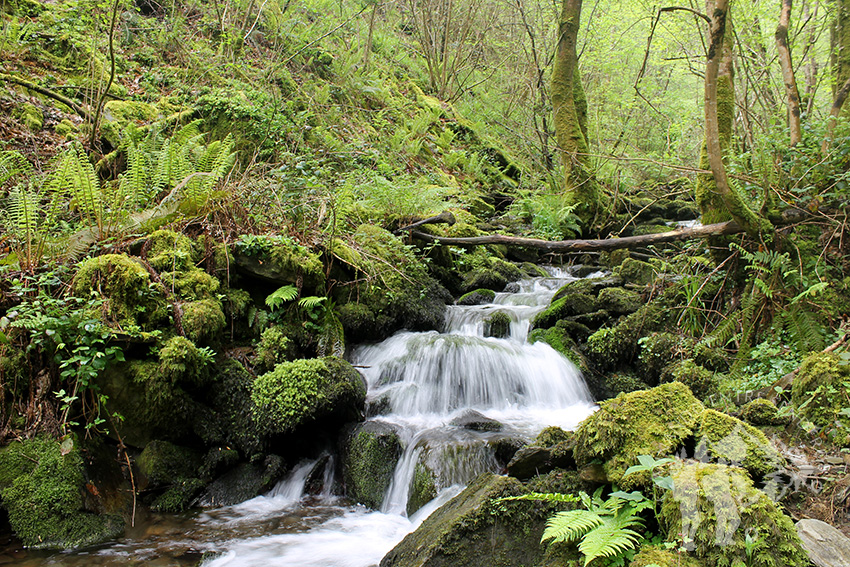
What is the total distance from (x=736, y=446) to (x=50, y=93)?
347 inches

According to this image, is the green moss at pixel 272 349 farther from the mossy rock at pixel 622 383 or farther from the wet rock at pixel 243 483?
the mossy rock at pixel 622 383

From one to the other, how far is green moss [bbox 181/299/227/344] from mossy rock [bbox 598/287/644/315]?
15.9 feet

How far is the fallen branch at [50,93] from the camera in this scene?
6.49 m

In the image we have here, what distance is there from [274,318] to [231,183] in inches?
69.1

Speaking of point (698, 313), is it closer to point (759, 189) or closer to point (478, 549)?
point (759, 189)

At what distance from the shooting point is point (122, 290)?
13.7 feet

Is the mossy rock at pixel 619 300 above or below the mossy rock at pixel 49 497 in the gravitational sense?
above

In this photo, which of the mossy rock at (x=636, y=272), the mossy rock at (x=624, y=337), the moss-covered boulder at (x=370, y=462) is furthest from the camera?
the mossy rock at (x=636, y=272)

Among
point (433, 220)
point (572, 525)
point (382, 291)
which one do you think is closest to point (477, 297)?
point (433, 220)

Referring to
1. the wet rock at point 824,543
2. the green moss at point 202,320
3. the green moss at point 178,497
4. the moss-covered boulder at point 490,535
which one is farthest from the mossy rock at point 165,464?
the wet rock at point 824,543

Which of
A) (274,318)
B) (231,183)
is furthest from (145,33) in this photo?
(274,318)

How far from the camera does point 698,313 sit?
18.0 feet

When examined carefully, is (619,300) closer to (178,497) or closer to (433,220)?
(433,220)

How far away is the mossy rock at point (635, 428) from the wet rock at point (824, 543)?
59 cm
